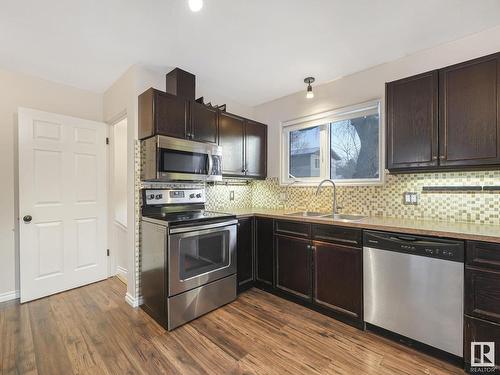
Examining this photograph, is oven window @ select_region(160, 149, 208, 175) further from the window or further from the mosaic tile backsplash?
the window

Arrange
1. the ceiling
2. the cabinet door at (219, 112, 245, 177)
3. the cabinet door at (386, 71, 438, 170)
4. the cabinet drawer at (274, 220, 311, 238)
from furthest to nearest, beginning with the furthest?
the cabinet door at (219, 112, 245, 177) < the cabinet drawer at (274, 220, 311, 238) < the cabinet door at (386, 71, 438, 170) < the ceiling

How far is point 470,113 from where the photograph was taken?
6.04 feet

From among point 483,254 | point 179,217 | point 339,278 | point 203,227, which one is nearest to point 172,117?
point 179,217

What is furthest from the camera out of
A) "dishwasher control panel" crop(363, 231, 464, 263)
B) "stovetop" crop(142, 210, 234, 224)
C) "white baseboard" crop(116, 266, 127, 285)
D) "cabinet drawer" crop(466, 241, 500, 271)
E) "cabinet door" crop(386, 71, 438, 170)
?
"white baseboard" crop(116, 266, 127, 285)

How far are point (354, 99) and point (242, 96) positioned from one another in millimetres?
1536

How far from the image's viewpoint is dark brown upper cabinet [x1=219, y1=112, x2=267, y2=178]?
307 cm

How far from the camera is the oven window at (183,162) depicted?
235 centimetres

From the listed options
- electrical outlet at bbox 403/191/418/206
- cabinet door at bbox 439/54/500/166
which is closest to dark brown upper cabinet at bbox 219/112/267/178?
electrical outlet at bbox 403/191/418/206

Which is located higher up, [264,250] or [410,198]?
[410,198]

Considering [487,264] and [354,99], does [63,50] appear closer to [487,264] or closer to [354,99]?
[354,99]

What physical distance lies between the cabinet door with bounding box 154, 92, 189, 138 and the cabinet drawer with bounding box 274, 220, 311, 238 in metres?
1.41

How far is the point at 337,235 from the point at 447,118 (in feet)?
4.25

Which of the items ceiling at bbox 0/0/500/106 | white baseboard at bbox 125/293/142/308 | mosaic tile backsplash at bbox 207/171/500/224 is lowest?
white baseboard at bbox 125/293/142/308

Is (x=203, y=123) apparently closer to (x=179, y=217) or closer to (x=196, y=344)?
(x=179, y=217)
